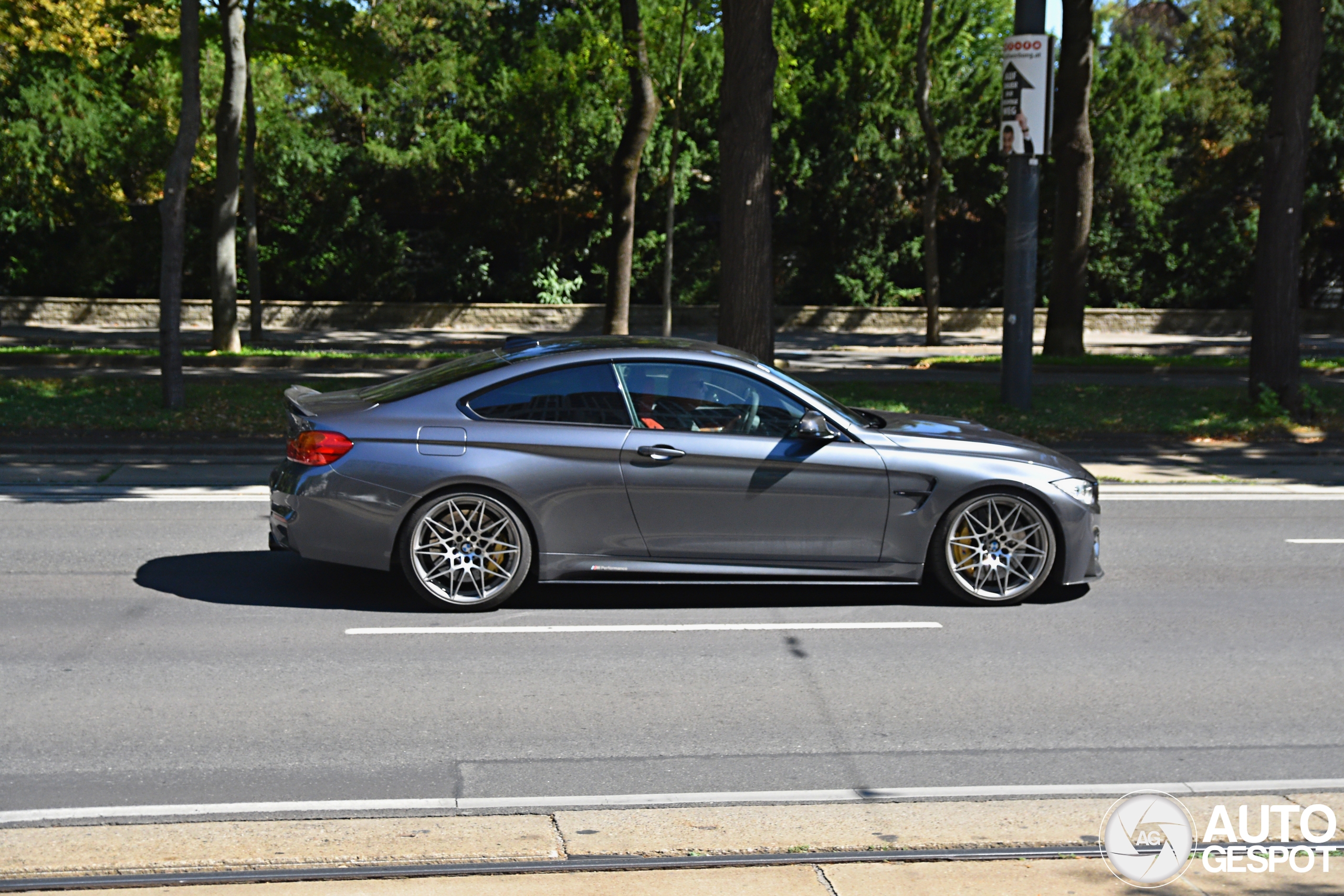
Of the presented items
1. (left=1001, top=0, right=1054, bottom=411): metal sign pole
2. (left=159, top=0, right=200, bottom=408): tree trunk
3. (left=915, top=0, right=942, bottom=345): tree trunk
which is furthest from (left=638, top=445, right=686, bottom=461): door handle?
(left=915, top=0, right=942, bottom=345): tree trunk

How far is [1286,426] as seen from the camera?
15148mm

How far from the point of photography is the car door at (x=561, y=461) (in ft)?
23.4

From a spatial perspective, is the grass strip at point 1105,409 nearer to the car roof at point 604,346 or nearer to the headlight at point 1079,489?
the headlight at point 1079,489

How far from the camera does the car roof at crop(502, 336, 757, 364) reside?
7520 millimetres

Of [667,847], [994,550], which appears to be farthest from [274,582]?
[667,847]

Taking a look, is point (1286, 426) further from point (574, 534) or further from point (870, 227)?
point (870, 227)

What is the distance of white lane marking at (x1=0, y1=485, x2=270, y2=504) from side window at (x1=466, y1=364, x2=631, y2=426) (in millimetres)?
4083

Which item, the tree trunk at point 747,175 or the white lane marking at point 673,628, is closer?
the white lane marking at point 673,628

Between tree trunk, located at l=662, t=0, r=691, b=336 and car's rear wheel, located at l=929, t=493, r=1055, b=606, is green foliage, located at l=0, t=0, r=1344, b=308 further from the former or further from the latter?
car's rear wheel, located at l=929, t=493, r=1055, b=606

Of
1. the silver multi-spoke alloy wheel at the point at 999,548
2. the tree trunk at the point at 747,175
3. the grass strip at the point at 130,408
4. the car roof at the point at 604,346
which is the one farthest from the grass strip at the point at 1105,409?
the grass strip at the point at 130,408

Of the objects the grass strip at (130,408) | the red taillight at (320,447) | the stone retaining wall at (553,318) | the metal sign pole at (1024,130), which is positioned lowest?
the grass strip at (130,408)

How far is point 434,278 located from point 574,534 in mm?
27838

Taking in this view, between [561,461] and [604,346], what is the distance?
2.50 ft

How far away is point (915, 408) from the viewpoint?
635 inches
